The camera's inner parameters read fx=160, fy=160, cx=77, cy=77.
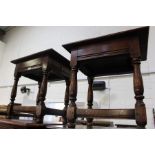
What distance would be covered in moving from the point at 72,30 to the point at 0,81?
70.3 inches

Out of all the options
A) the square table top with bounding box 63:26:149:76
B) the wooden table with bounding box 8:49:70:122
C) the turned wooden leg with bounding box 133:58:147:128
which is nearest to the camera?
the turned wooden leg with bounding box 133:58:147:128

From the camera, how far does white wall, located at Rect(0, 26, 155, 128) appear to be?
5.60 ft

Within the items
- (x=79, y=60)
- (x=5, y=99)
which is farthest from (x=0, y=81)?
(x=79, y=60)

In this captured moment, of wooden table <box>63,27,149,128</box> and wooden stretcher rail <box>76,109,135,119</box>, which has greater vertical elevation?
wooden table <box>63,27,149,128</box>

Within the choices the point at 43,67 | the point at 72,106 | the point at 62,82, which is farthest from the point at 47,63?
the point at 62,82

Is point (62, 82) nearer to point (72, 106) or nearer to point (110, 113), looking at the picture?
point (72, 106)

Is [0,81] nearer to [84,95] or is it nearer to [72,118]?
[84,95]

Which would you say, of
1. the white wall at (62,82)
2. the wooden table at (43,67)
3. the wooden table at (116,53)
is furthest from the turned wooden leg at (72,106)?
the white wall at (62,82)

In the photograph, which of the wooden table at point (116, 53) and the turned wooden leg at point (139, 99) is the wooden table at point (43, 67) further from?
the turned wooden leg at point (139, 99)

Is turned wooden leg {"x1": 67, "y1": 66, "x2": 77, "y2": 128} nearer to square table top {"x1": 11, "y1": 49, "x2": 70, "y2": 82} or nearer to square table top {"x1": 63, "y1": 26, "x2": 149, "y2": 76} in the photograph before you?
square table top {"x1": 63, "y1": 26, "x2": 149, "y2": 76}

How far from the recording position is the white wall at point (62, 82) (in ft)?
5.60

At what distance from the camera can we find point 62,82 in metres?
2.30

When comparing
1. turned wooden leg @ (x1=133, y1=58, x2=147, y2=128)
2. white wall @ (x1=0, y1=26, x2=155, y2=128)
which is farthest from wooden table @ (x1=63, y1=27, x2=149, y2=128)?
white wall @ (x1=0, y1=26, x2=155, y2=128)

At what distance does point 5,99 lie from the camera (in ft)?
9.68
